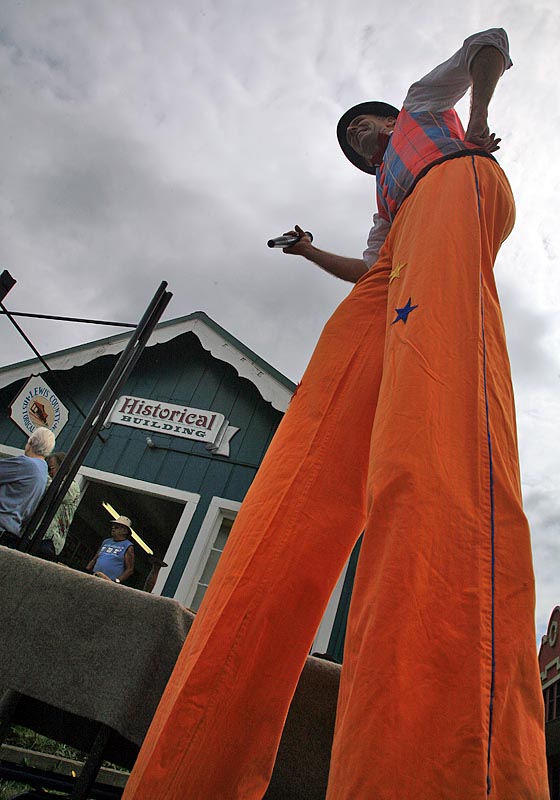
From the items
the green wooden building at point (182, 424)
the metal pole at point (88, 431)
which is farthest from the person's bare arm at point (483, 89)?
the green wooden building at point (182, 424)

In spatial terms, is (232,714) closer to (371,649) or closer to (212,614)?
(212,614)

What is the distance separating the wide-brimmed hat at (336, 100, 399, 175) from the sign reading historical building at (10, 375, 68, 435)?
5.13 metres

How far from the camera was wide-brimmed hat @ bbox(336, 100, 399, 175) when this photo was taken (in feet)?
6.36

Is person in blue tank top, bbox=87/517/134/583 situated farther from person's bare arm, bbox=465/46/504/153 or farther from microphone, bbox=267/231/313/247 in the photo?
person's bare arm, bbox=465/46/504/153

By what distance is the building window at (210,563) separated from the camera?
20.2 ft

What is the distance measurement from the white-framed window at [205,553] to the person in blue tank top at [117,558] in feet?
2.70

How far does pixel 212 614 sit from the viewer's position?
0.84 m

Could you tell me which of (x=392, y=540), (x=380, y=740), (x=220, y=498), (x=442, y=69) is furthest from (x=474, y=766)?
(x=220, y=498)

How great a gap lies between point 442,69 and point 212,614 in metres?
1.57

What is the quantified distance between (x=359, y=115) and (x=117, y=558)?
5.96 m

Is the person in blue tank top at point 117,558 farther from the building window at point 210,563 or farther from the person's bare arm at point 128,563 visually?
the building window at point 210,563

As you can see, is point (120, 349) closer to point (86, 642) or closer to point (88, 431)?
point (88, 431)

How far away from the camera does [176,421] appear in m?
7.62

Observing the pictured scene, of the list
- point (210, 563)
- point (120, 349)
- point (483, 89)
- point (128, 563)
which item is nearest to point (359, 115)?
point (483, 89)
